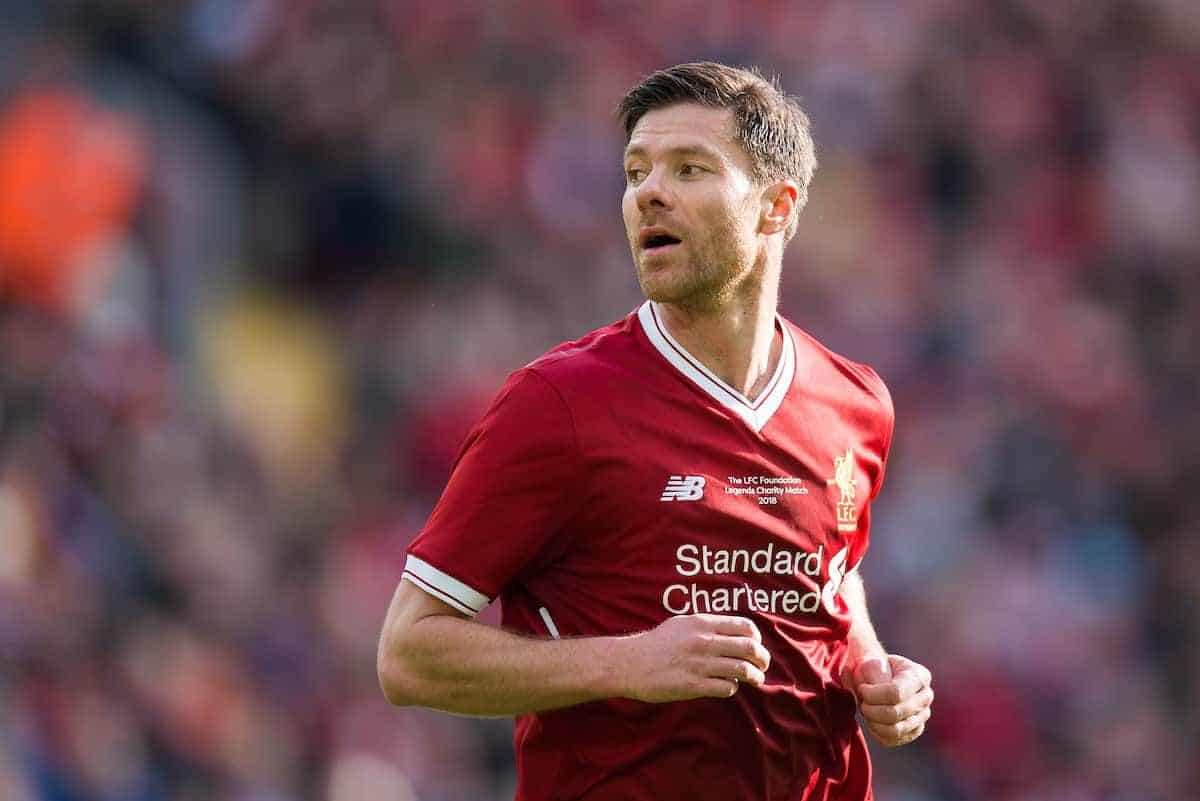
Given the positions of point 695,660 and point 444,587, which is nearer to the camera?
point 695,660

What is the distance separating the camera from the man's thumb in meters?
3.51

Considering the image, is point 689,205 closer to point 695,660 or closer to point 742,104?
point 742,104


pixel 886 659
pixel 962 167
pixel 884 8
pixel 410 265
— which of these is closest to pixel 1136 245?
pixel 962 167

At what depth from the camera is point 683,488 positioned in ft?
11.1

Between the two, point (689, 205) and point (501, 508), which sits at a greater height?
point (689, 205)

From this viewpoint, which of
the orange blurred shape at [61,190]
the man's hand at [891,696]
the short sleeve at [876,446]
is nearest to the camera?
the man's hand at [891,696]

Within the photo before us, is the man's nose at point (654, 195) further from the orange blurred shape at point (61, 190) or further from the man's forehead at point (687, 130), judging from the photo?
the orange blurred shape at point (61, 190)

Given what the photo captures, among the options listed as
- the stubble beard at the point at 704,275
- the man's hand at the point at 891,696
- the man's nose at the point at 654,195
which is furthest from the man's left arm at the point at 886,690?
the man's nose at the point at 654,195

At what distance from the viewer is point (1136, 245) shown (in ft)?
33.2

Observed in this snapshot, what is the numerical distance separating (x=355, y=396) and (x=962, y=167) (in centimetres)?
403

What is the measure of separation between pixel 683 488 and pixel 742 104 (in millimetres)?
840

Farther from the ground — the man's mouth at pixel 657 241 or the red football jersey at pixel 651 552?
the man's mouth at pixel 657 241

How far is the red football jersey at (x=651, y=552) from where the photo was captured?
3275mm

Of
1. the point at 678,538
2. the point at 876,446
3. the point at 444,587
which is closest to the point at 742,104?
the point at 876,446
